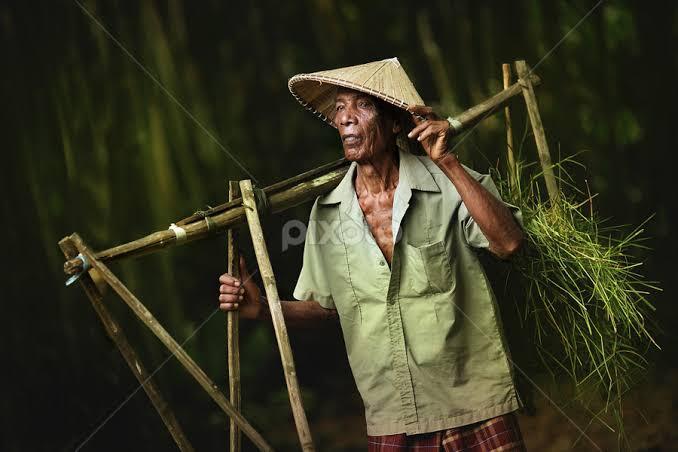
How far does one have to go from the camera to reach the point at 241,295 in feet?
8.43

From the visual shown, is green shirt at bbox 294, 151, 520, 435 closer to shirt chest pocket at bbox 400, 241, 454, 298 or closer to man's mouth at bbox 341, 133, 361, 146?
shirt chest pocket at bbox 400, 241, 454, 298

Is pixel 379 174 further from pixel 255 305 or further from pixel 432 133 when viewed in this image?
pixel 255 305

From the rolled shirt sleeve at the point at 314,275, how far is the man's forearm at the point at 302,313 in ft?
0.08

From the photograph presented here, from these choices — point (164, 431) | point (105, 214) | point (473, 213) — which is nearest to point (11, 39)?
point (105, 214)

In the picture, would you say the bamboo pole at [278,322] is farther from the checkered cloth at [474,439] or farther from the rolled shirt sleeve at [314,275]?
the checkered cloth at [474,439]

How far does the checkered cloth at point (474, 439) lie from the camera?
8.29ft

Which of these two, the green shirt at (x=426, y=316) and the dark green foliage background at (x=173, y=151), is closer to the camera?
the green shirt at (x=426, y=316)

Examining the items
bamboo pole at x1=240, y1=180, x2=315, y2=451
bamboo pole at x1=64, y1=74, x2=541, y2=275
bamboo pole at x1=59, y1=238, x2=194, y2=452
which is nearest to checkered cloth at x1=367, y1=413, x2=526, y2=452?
bamboo pole at x1=240, y1=180, x2=315, y2=451

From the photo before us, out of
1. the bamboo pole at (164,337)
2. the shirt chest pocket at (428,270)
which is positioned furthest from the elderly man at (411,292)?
the bamboo pole at (164,337)

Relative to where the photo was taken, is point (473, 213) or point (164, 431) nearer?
point (473, 213)

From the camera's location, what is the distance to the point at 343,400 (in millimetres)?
3332

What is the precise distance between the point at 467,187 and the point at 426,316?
0.37 meters

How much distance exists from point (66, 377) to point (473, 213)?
141cm

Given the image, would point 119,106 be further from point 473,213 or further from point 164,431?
point 473,213
